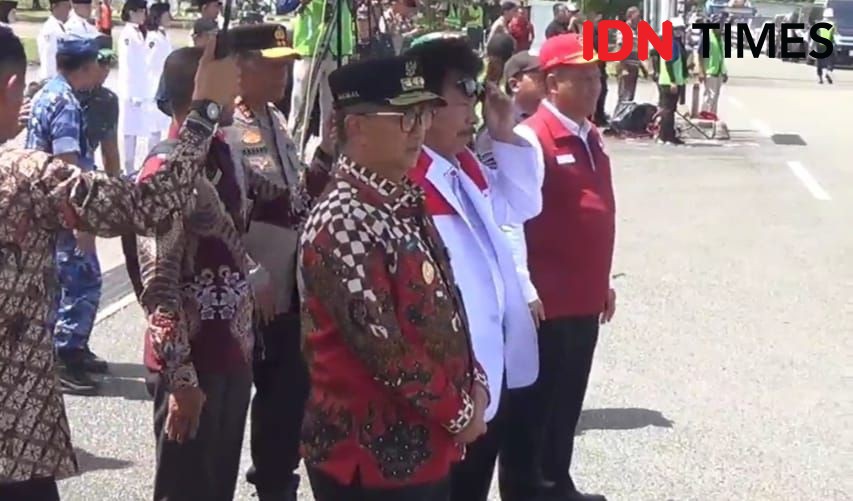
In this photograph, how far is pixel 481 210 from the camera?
415 cm

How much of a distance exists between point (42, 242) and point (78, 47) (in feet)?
11.5

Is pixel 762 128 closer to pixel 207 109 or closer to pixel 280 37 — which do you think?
pixel 280 37

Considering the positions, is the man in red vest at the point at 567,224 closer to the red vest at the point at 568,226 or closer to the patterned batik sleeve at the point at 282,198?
the red vest at the point at 568,226

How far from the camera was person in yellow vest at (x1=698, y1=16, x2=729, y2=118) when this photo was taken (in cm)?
2031

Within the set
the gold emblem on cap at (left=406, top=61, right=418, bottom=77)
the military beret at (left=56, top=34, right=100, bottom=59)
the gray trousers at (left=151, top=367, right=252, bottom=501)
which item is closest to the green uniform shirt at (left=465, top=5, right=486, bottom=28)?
the military beret at (left=56, top=34, right=100, bottom=59)

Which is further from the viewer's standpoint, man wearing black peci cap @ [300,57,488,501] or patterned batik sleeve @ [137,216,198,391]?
patterned batik sleeve @ [137,216,198,391]

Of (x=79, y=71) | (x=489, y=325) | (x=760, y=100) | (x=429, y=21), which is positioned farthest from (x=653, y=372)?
(x=760, y=100)

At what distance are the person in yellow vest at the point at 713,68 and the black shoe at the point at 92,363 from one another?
14.4 m

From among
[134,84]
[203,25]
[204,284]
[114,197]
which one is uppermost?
[203,25]

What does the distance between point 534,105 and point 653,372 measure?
266cm

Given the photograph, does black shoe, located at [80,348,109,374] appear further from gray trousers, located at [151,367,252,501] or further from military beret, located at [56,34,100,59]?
gray trousers, located at [151,367,252,501]

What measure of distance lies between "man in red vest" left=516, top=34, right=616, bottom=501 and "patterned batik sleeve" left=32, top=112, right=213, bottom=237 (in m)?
2.10

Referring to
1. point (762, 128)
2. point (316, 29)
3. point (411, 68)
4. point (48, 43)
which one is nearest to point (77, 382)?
point (316, 29)

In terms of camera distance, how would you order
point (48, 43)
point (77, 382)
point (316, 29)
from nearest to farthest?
point (316, 29) → point (77, 382) → point (48, 43)
